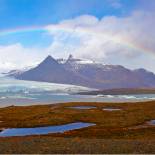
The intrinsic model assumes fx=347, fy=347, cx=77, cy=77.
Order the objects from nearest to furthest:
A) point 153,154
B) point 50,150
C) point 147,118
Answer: point 153,154
point 50,150
point 147,118

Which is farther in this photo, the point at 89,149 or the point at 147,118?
the point at 147,118

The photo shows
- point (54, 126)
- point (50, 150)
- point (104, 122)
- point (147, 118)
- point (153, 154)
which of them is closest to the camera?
point (153, 154)

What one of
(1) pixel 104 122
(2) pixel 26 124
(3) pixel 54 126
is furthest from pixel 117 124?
(2) pixel 26 124

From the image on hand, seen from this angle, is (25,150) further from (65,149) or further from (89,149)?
(89,149)

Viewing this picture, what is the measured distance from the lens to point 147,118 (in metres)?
78.8

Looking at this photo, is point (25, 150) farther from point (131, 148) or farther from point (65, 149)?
point (131, 148)

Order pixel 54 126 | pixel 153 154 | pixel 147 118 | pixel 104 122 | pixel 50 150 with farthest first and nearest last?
pixel 147 118 → pixel 104 122 → pixel 54 126 → pixel 50 150 → pixel 153 154

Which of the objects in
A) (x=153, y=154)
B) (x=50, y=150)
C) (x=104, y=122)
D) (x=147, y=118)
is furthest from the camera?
(x=147, y=118)

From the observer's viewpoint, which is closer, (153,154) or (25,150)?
(153,154)

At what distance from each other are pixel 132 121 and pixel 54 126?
16745 mm

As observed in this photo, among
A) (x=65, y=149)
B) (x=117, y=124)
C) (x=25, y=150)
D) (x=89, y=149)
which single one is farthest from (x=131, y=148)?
(x=117, y=124)

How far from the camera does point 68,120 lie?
7725 centimetres

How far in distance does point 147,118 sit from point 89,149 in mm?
57320

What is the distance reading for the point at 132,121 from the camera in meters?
73.1
